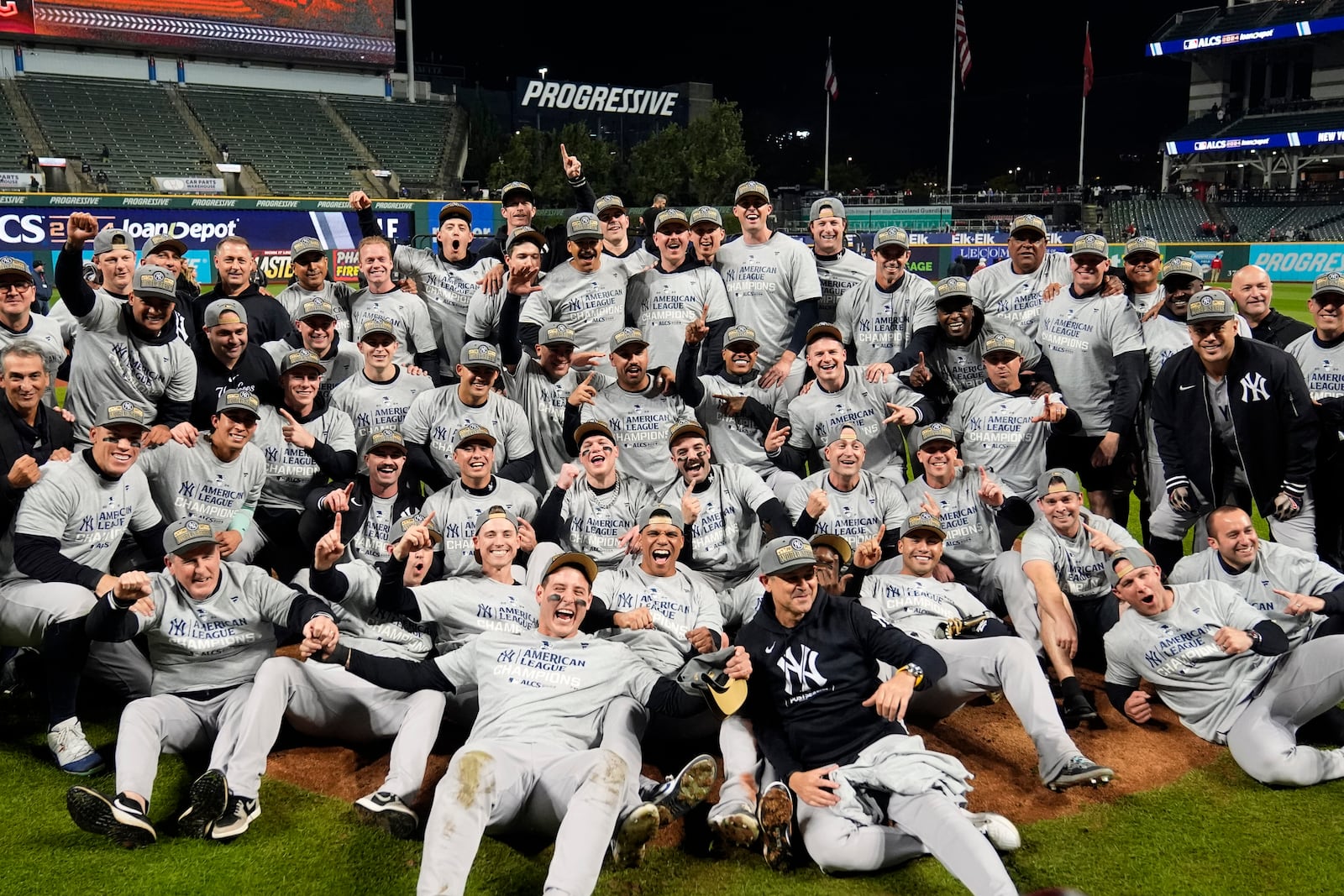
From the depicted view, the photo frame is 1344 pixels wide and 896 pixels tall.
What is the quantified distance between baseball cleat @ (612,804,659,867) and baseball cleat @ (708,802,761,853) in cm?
34

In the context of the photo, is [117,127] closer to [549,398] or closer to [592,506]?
[549,398]

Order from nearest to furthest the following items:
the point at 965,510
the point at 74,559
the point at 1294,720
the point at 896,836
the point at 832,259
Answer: the point at 896,836
the point at 1294,720
the point at 74,559
the point at 965,510
the point at 832,259

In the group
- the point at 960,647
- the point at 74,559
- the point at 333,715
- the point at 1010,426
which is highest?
the point at 1010,426

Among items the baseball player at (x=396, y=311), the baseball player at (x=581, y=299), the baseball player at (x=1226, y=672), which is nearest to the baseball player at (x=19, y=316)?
the baseball player at (x=396, y=311)

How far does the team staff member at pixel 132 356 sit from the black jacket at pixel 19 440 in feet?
1.54

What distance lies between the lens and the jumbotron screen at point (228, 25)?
43.6 metres

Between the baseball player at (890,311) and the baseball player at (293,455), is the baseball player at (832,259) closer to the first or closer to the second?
the baseball player at (890,311)

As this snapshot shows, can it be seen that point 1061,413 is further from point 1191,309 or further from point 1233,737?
point 1233,737

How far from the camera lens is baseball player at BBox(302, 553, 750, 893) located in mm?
4781

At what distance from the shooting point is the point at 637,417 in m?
8.33

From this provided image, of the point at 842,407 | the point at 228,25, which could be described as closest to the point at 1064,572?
the point at 842,407

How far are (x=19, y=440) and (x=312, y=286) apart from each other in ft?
10.8

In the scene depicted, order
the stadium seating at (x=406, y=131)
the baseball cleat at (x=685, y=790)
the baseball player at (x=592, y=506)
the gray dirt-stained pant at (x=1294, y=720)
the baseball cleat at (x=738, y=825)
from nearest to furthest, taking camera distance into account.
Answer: the baseball cleat at (x=738, y=825)
the baseball cleat at (x=685, y=790)
the gray dirt-stained pant at (x=1294, y=720)
the baseball player at (x=592, y=506)
the stadium seating at (x=406, y=131)

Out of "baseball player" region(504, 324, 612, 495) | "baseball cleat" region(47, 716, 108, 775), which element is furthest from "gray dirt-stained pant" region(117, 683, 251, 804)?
"baseball player" region(504, 324, 612, 495)
